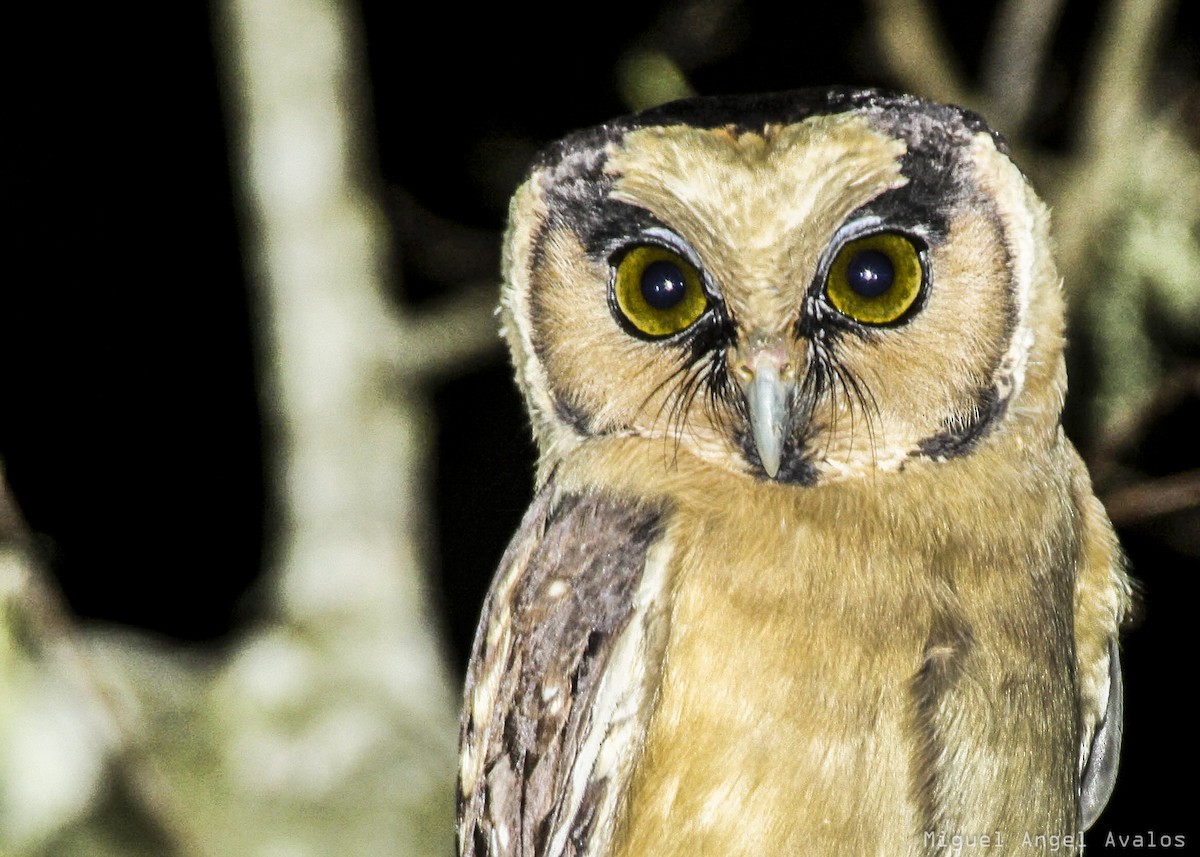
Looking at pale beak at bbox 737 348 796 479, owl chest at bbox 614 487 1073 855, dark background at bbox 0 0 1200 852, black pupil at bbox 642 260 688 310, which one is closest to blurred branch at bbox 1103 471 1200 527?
owl chest at bbox 614 487 1073 855

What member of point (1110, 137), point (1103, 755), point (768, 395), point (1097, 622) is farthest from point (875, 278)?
point (1110, 137)

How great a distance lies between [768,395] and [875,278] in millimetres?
226

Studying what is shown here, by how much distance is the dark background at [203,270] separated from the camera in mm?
4949

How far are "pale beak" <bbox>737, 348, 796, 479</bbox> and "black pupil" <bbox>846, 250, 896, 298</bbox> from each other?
0.49 ft

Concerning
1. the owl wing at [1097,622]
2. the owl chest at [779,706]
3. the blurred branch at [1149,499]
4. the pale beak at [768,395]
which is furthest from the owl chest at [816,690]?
the blurred branch at [1149,499]

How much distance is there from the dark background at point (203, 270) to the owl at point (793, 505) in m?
2.73

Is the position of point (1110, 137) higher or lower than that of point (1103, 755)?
higher

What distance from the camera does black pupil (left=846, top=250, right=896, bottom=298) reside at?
5.57 feet

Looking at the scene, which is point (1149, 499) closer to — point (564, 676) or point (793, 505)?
point (793, 505)

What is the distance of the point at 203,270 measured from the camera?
5.67 meters

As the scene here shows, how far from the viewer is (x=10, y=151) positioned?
4.86 meters

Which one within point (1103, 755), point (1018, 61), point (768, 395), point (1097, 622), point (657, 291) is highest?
point (1018, 61)

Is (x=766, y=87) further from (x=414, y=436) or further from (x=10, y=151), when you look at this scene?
(x=10, y=151)

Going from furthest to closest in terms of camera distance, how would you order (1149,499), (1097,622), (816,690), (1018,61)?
(1018,61), (1149,499), (1097,622), (816,690)
